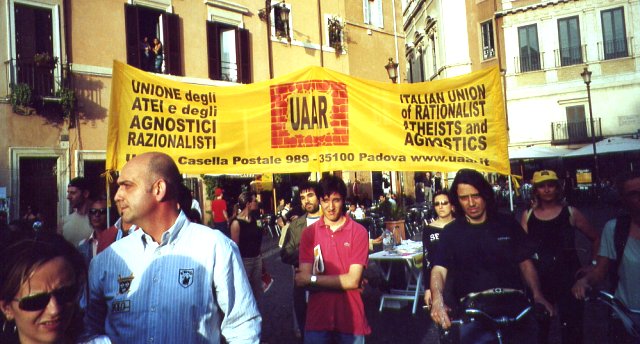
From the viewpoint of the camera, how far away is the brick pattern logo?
19.2 ft

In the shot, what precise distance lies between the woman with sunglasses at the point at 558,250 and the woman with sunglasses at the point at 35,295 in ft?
12.9

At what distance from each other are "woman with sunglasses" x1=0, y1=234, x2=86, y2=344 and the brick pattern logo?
4138mm

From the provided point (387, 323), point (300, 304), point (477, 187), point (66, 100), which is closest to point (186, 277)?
point (477, 187)

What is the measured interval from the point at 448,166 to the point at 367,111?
1065 millimetres

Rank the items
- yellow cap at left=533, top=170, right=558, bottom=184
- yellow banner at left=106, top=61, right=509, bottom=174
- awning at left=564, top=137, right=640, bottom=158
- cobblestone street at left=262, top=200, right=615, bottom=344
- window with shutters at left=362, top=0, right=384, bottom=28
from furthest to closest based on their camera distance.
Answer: window with shutters at left=362, top=0, right=384, bottom=28 → awning at left=564, top=137, right=640, bottom=158 → cobblestone street at left=262, top=200, right=615, bottom=344 → yellow banner at left=106, top=61, right=509, bottom=174 → yellow cap at left=533, top=170, right=558, bottom=184

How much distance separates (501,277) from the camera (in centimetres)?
350

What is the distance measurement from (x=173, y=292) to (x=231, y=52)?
19290 millimetres

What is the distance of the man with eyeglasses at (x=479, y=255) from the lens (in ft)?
11.4

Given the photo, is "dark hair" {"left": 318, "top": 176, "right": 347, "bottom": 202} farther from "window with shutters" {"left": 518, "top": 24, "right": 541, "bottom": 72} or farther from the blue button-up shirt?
"window with shutters" {"left": 518, "top": 24, "right": 541, "bottom": 72}

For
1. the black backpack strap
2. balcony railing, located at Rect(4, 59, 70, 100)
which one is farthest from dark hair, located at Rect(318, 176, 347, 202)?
balcony railing, located at Rect(4, 59, 70, 100)

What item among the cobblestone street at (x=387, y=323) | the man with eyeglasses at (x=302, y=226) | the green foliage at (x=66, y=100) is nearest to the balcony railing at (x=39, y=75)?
the green foliage at (x=66, y=100)

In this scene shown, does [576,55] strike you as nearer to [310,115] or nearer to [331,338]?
[310,115]

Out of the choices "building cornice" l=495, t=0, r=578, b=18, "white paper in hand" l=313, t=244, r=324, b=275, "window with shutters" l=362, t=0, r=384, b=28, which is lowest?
"white paper in hand" l=313, t=244, r=324, b=275

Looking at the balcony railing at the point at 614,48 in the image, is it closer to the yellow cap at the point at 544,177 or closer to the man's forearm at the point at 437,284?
the yellow cap at the point at 544,177
